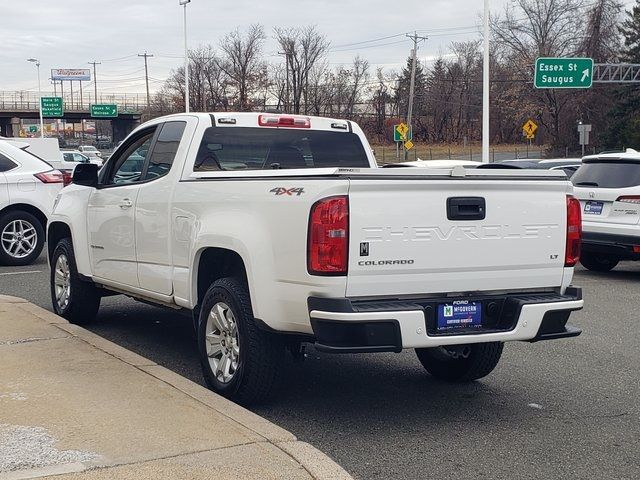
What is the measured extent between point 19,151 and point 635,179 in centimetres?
909

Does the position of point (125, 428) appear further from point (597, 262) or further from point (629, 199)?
point (597, 262)

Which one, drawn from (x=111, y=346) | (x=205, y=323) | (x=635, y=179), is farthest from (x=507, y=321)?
(x=635, y=179)

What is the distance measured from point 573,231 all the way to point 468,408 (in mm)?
1377

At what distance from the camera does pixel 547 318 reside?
17.7ft

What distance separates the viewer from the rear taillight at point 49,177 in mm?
13039

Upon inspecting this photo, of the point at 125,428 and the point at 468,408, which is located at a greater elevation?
the point at 125,428

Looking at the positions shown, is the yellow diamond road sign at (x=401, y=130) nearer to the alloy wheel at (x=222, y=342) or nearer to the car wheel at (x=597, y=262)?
the car wheel at (x=597, y=262)

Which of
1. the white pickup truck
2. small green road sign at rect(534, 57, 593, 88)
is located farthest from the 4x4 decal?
small green road sign at rect(534, 57, 593, 88)

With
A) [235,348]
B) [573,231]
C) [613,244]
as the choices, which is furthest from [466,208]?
[613,244]

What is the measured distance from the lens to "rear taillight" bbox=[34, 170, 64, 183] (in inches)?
513

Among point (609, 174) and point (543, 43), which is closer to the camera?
point (609, 174)

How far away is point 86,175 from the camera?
7.70m

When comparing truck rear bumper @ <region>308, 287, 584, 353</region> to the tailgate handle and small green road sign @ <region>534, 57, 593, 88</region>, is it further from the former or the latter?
small green road sign @ <region>534, 57, 593, 88</region>

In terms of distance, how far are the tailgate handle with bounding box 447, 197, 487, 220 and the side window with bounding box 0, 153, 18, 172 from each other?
959 centimetres
